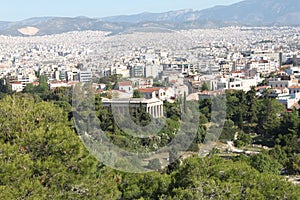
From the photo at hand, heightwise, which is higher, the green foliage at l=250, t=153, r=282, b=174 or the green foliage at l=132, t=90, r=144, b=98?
the green foliage at l=132, t=90, r=144, b=98

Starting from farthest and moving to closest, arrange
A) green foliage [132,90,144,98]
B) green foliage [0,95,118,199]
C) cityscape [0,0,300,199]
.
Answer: green foliage [132,90,144,98] < cityscape [0,0,300,199] < green foliage [0,95,118,199]

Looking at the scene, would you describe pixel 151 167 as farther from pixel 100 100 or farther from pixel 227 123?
pixel 227 123

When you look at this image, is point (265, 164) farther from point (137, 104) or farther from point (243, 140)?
point (243, 140)

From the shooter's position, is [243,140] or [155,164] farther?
[243,140]

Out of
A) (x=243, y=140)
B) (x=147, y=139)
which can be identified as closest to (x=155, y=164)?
(x=147, y=139)

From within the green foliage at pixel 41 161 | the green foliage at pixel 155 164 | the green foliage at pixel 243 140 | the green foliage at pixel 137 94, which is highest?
the green foliage at pixel 41 161

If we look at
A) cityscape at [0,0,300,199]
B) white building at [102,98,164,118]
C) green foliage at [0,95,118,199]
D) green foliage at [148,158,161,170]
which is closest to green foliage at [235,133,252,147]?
cityscape at [0,0,300,199]

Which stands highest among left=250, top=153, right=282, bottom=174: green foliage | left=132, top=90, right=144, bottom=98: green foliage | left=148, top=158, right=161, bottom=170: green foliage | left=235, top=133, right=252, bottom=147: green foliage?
left=132, top=90, right=144, bottom=98: green foliage

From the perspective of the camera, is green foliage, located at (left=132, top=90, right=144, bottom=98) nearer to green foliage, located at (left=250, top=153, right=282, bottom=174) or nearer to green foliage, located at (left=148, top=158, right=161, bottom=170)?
green foliage, located at (left=250, top=153, right=282, bottom=174)

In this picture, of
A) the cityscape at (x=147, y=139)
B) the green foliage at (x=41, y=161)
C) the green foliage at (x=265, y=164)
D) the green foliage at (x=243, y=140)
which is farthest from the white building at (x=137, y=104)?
the green foliage at (x=41, y=161)

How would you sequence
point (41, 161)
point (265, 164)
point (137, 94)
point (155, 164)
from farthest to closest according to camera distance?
point (137, 94) → point (265, 164) → point (155, 164) → point (41, 161)

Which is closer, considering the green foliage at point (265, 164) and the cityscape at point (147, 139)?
the cityscape at point (147, 139)

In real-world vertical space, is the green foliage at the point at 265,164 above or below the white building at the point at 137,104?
below

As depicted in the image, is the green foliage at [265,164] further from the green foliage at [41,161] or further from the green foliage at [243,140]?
the green foliage at [41,161]
